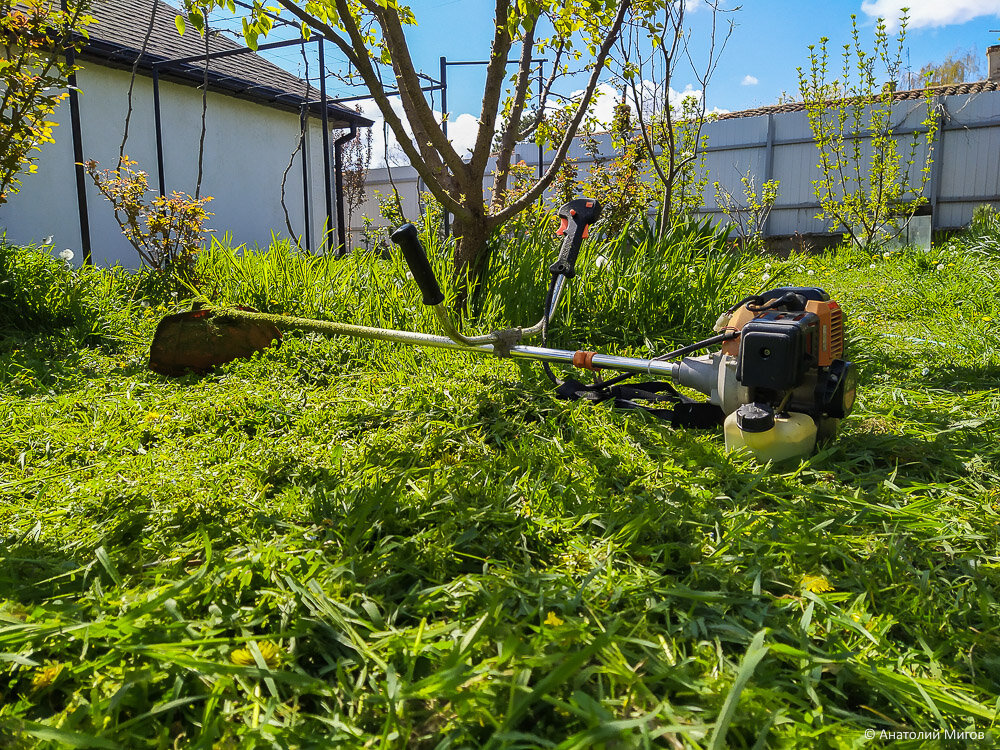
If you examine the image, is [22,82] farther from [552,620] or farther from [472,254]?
[552,620]

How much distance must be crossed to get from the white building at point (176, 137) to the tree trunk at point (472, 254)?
3841mm

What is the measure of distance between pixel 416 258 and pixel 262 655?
1094mm

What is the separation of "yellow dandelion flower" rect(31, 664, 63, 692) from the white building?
18.5 feet

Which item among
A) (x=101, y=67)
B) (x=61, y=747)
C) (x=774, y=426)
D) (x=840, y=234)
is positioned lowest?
(x=61, y=747)

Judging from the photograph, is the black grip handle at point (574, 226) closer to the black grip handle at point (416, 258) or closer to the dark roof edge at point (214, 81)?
the black grip handle at point (416, 258)

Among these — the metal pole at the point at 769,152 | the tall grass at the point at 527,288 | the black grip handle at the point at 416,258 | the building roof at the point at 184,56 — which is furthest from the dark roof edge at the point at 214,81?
the metal pole at the point at 769,152

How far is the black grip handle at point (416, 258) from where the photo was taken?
72.3 inches

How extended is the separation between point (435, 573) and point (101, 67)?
10.4 metres

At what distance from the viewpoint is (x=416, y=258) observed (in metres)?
1.90

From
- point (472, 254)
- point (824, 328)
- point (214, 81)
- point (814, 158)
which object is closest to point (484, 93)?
point (472, 254)

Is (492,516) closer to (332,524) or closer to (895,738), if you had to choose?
(332,524)

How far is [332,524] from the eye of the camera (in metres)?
1.63

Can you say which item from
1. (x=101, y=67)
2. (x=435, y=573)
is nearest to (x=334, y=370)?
(x=435, y=573)

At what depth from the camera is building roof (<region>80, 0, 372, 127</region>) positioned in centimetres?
922
